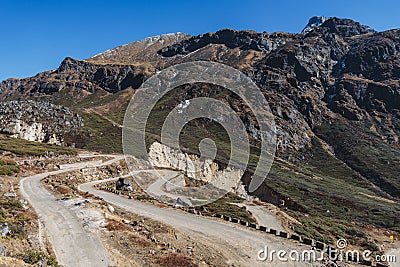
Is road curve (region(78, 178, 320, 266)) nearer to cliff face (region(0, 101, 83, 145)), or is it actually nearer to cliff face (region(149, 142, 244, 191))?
cliff face (region(149, 142, 244, 191))

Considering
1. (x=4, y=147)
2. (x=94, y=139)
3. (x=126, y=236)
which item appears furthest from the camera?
(x=94, y=139)

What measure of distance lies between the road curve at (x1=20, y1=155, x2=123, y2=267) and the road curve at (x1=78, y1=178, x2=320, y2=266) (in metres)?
7.46

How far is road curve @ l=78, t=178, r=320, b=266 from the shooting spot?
23.8 metres

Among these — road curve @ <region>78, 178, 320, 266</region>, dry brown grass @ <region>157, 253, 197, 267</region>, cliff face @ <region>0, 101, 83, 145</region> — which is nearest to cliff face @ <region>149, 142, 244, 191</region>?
cliff face @ <region>0, 101, 83, 145</region>

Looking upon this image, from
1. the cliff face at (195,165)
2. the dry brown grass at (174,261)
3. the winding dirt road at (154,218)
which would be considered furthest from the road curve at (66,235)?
the cliff face at (195,165)

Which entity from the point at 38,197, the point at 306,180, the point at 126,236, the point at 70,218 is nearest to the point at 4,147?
the point at 38,197

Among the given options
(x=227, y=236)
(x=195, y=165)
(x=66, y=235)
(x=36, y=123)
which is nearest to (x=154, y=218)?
(x=227, y=236)

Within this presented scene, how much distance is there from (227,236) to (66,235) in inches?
498

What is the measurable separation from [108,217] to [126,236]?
15.6ft

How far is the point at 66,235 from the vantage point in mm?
23188

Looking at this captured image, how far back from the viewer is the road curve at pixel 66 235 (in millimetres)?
19281

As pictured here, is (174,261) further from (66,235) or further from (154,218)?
(154,218)

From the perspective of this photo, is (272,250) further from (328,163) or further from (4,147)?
(328,163)

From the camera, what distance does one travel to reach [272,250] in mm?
25781
